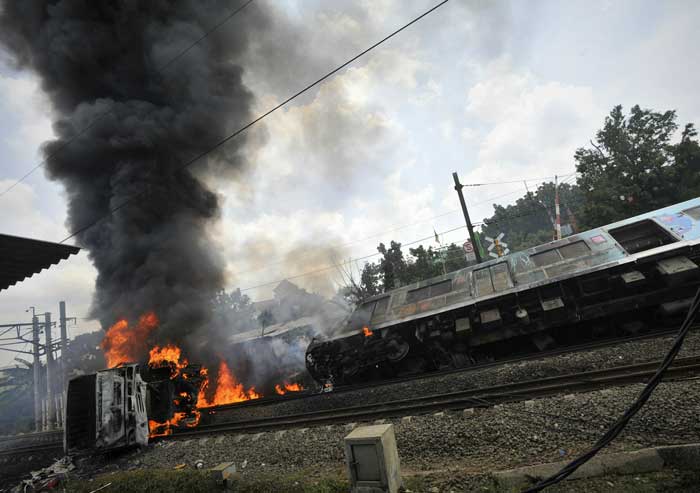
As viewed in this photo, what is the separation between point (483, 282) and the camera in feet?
36.9

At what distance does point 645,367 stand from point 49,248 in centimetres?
1187

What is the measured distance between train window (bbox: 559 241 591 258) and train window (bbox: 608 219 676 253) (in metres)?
0.94

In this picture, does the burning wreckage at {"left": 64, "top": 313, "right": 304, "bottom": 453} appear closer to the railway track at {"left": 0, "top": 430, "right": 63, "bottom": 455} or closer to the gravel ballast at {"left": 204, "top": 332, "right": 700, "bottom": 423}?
the gravel ballast at {"left": 204, "top": 332, "right": 700, "bottom": 423}

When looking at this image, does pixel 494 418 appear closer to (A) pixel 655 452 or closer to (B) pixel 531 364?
(A) pixel 655 452

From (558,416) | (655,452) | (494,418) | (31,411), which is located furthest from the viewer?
(31,411)

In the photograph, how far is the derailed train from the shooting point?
9033 millimetres

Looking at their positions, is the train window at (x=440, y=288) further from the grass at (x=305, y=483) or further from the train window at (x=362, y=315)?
the grass at (x=305, y=483)

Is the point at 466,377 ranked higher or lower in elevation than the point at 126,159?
lower

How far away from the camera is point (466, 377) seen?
26.0 ft

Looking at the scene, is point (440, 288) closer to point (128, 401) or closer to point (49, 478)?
point (128, 401)

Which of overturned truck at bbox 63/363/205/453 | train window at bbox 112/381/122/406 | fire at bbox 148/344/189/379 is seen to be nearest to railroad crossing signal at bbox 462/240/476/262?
fire at bbox 148/344/189/379

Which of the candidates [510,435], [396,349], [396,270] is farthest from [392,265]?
[510,435]

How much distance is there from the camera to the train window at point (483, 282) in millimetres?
10867

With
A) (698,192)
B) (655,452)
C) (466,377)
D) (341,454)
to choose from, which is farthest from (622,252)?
(698,192)
